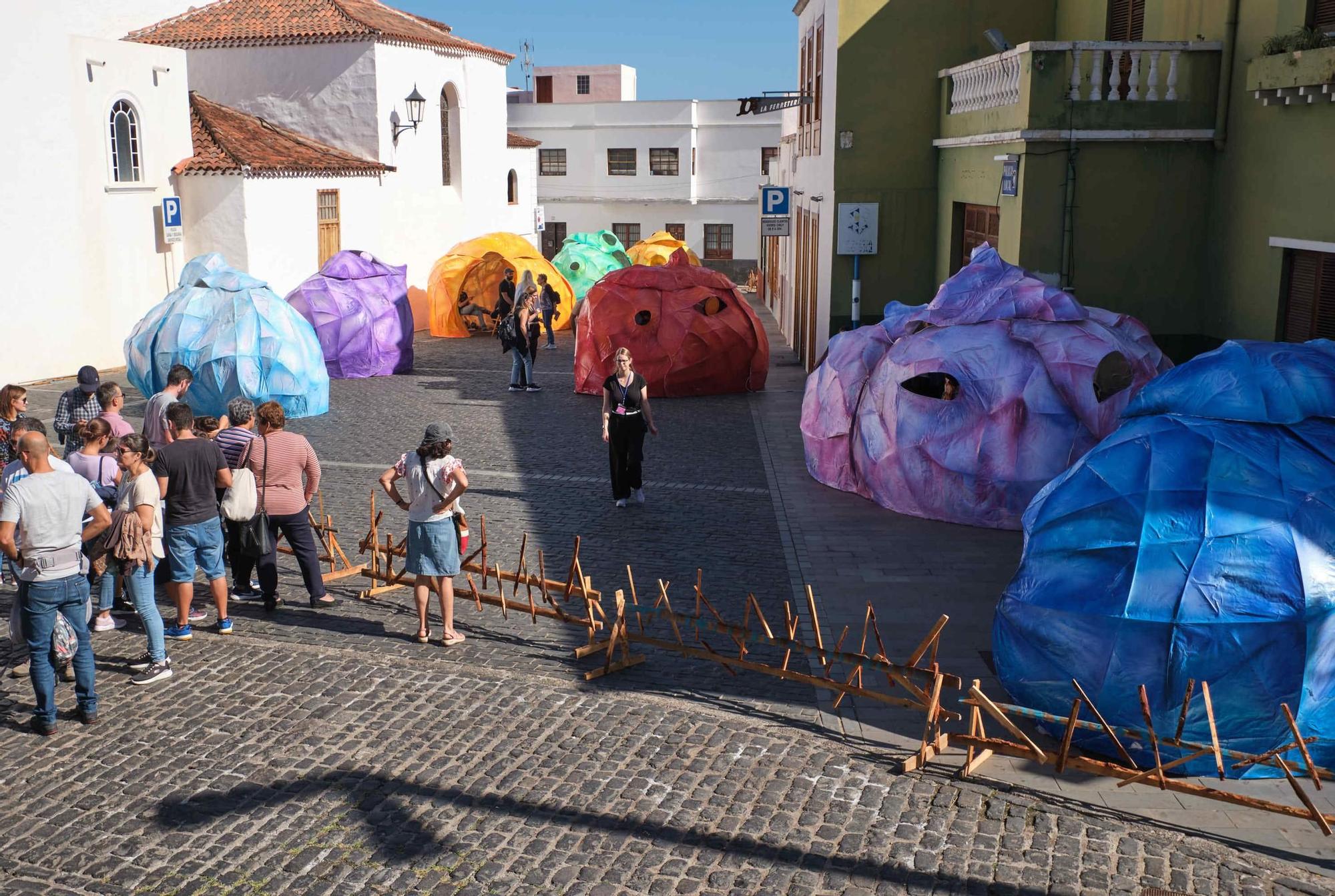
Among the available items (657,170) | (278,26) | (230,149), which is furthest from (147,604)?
(657,170)

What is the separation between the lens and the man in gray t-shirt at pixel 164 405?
10914 millimetres

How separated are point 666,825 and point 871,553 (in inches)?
208

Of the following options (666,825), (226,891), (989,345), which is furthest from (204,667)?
(989,345)

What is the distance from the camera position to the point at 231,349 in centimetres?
1756

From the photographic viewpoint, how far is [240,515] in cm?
942

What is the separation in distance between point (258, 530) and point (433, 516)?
1.54 metres

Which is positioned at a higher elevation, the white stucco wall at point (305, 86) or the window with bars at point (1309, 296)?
the white stucco wall at point (305, 86)

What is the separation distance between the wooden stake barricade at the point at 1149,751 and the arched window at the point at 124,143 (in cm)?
2068

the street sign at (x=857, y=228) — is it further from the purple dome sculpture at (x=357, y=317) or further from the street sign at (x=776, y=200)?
the purple dome sculpture at (x=357, y=317)

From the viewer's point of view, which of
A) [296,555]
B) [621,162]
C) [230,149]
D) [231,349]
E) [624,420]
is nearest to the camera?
[296,555]

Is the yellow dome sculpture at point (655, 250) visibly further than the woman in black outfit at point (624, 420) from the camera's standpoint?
Yes

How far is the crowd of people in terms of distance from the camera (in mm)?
7422

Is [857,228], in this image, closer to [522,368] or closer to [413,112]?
[522,368]

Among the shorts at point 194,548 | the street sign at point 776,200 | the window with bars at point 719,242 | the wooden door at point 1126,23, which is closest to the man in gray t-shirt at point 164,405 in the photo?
the shorts at point 194,548
